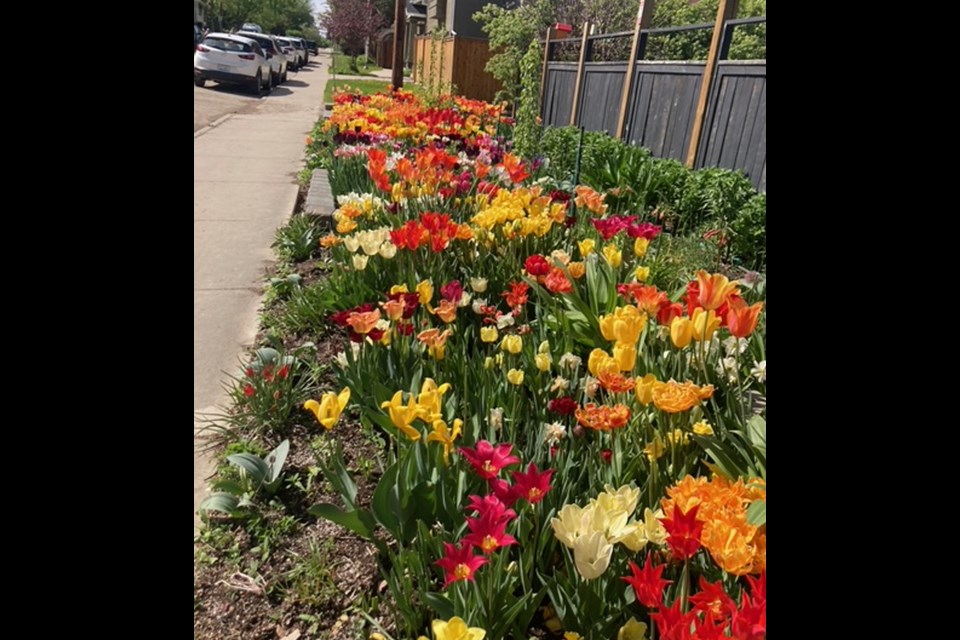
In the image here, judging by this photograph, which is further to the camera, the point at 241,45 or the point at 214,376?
the point at 241,45

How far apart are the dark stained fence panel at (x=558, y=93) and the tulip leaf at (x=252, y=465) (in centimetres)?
933

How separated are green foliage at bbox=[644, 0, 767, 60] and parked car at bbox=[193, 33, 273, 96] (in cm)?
1199

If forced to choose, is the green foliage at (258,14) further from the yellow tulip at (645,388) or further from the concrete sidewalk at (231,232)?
the yellow tulip at (645,388)

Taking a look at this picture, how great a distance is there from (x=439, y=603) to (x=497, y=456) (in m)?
0.30

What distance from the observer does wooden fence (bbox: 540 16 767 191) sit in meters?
5.50

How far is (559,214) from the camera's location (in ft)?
10.2

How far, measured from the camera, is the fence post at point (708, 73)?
19.5 feet

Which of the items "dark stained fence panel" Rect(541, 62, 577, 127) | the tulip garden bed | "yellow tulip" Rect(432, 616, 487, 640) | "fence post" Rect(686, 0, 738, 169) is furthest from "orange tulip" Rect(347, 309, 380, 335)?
"dark stained fence panel" Rect(541, 62, 577, 127)

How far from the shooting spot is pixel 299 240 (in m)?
4.49

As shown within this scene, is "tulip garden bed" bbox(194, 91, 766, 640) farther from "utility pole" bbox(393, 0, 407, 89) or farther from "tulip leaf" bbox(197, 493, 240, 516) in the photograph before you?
"utility pole" bbox(393, 0, 407, 89)
